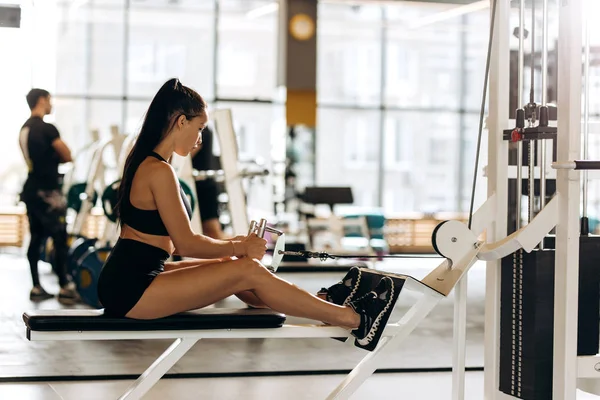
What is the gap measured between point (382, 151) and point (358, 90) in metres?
0.90

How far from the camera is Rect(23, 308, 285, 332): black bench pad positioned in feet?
9.20

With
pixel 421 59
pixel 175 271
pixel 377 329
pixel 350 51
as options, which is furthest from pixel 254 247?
pixel 421 59

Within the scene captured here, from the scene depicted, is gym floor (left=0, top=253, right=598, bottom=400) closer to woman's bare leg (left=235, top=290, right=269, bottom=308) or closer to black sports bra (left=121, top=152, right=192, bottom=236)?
woman's bare leg (left=235, top=290, right=269, bottom=308)

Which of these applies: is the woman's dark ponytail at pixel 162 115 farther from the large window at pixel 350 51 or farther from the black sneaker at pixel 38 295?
the large window at pixel 350 51

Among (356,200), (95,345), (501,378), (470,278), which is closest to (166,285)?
(501,378)

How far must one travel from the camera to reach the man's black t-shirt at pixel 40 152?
6.32m

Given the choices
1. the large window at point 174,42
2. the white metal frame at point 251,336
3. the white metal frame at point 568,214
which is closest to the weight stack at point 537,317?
the white metal frame at point 568,214

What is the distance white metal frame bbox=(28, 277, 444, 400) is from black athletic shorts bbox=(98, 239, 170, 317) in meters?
0.11

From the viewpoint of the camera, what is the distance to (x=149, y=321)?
288 cm

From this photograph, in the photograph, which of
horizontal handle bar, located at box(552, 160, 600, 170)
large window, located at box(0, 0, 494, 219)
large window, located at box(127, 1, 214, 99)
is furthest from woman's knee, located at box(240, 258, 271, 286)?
large window, located at box(127, 1, 214, 99)

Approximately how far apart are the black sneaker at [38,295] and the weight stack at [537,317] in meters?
4.25

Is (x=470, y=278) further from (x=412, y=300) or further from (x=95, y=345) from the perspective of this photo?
(x=95, y=345)

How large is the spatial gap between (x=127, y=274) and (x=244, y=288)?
0.37 meters

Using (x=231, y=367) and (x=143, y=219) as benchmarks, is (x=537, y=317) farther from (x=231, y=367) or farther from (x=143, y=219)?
(x=231, y=367)
